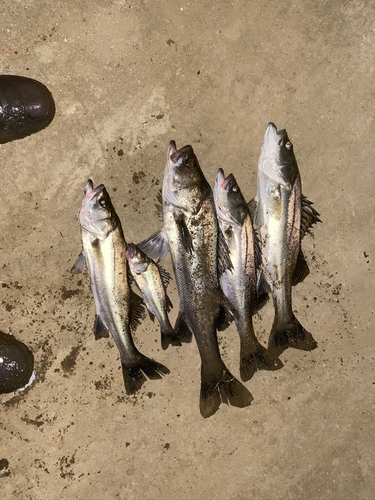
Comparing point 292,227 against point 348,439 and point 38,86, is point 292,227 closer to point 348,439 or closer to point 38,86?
point 348,439

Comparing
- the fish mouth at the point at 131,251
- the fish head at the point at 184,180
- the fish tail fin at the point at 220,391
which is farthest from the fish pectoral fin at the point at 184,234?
the fish tail fin at the point at 220,391

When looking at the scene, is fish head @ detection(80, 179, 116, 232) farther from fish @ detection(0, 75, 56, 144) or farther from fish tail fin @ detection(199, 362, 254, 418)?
fish tail fin @ detection(199, 362, 254, 418)

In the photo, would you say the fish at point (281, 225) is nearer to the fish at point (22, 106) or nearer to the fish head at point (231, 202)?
the fish head at point (231, 202)

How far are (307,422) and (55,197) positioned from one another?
4689 millimetres

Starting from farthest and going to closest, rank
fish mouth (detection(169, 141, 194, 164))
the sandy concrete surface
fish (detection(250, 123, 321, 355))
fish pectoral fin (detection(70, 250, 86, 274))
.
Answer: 1. the sandy concrete surface
2. fish pectoral fin (detection(70, 250, 86, 274))
3. fish (detection(250, 123, 321, 355))
4. fish mouth (detection(169, 141, 194, 164))

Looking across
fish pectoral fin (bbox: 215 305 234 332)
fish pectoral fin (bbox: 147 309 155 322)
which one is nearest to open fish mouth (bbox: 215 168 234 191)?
fish pectoral fin (bbox: 215 305 234 332)

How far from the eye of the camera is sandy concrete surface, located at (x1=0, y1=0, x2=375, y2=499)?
14.0 feet

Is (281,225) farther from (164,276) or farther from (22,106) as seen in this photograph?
(22,106)

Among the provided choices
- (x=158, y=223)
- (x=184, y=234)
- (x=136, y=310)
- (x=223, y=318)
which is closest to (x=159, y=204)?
(x=158, y=223)

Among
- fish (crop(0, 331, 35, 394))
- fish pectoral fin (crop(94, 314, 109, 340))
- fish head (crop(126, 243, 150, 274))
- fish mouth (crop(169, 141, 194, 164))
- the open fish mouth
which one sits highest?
fish mouth (crop(169, 141, 194, 164))

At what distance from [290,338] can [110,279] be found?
244 centimetres

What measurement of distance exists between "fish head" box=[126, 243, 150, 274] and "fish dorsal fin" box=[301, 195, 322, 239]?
81.4 inches

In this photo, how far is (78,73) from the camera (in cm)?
426

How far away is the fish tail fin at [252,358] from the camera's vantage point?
4219 mm
